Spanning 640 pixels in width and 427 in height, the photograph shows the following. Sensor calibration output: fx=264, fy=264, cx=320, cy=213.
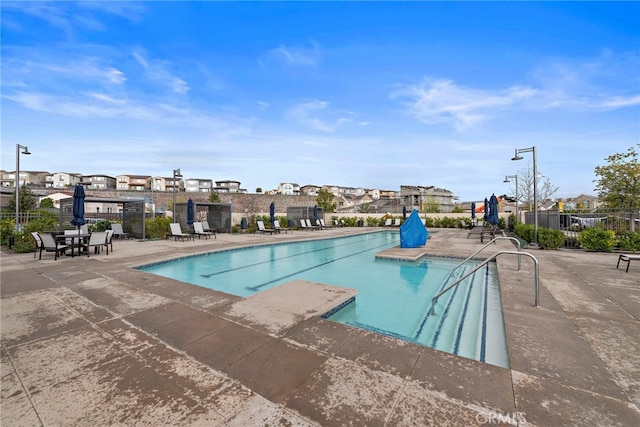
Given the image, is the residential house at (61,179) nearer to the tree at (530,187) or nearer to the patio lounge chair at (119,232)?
the patio lounge chair at (119,232)

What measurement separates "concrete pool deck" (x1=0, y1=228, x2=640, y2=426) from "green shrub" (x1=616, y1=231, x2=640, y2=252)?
6.89m

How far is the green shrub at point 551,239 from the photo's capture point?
9.61 meters

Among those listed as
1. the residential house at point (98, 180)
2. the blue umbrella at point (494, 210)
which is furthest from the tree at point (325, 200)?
the residential house at point (98, 180)

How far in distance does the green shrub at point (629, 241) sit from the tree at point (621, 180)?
14.3 m

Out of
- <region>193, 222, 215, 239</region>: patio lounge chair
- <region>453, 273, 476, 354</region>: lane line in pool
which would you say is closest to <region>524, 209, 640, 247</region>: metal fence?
<region>453, 273, 476, 354</region>: lane line in pool

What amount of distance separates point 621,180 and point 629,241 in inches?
621

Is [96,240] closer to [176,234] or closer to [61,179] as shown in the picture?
[176,234]

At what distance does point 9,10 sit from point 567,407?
12965mm

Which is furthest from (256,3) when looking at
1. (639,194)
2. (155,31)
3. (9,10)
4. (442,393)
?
(639,194)

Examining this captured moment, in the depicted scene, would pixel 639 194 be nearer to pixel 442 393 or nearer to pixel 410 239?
pixel 410 239

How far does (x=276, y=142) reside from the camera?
21125 mm

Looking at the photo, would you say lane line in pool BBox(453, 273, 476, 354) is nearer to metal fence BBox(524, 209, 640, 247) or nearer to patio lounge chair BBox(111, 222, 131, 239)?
metal fence BBox(524, 209, 640, 247)

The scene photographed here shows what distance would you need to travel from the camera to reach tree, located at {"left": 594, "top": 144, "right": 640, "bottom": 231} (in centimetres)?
1831

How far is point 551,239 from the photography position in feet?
31.8
